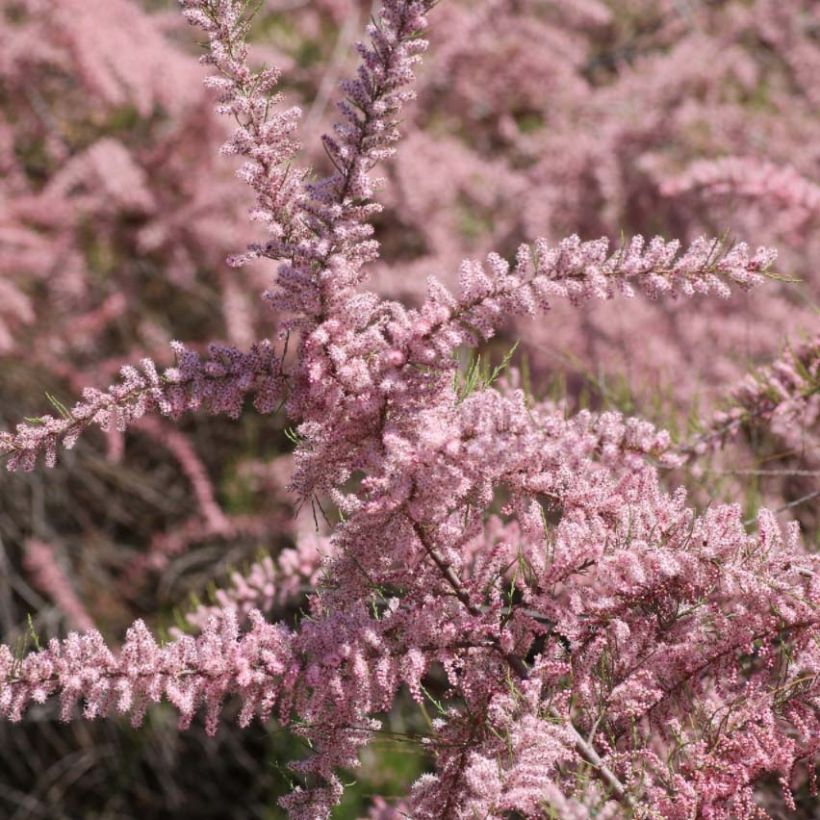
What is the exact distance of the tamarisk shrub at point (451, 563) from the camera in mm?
748

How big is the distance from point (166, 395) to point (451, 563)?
0.95 feet

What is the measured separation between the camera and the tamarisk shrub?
Result: 75 centimetres

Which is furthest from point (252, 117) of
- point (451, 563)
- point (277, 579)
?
point (277, 579)

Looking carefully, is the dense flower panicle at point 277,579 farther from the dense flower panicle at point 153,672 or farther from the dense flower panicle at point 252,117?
the dense flower panicle at point 252,117

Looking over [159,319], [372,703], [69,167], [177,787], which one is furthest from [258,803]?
[372,703]

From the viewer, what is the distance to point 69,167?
2688 mm

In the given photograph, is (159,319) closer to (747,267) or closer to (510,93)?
(510,93)

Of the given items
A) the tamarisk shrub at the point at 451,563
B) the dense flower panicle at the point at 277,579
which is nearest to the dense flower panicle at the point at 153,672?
the tamarisk shrub at the point at 451,563

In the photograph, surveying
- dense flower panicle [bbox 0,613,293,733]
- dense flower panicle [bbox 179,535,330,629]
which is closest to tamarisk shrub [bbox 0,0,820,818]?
Result: dense flower panicle [bbox 0,613,293,733]

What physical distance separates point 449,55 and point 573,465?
2.36m

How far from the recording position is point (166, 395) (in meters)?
0.78

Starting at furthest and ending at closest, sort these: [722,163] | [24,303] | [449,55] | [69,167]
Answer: [449,55]
[69,167]
[24,303]
[722,163]

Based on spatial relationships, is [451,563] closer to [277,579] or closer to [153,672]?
[153,672]

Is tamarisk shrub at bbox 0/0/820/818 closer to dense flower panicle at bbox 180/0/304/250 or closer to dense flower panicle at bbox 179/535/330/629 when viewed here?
dense flower panicle at bbox 180/0/304/250
